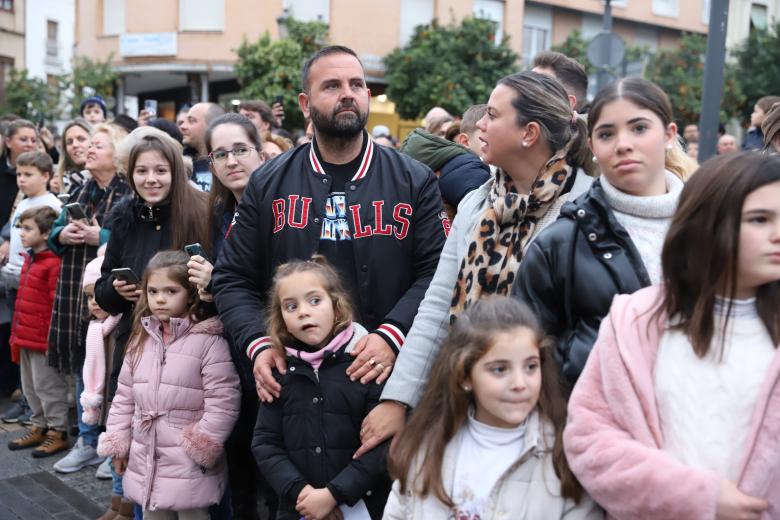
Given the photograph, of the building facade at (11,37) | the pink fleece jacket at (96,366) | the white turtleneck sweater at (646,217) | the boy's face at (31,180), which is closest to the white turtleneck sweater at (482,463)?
the white turtleneck sweater at (646,217)

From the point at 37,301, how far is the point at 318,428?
3.92m

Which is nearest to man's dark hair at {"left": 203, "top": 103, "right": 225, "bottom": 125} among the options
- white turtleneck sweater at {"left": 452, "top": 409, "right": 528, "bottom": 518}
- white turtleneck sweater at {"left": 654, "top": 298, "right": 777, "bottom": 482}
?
white turtleneck sweater at {"left": 452, "top": 409, "right": 528, "bottom": 518}

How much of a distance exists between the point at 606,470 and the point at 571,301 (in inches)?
20.6

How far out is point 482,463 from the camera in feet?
7.63

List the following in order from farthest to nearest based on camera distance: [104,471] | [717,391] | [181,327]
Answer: [104,471] → [181,327] → [717,391]

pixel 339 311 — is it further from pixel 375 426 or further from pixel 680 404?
pixel 680 404

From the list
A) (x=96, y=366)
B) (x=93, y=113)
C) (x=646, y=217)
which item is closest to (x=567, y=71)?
(x=646, y=217)

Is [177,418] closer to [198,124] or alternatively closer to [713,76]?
[198,124]

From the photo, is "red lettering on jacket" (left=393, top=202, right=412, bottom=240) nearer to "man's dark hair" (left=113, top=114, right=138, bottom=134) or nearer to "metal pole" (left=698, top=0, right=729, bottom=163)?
"metal pole" (left=698, top=0, right=729, bottom=163)

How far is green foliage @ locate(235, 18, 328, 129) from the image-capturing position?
19.4 meters

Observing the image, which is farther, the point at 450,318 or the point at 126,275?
the point at 126,275

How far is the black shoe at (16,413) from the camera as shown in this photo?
675 cm

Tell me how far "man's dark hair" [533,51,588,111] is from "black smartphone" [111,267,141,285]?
2.55 metres

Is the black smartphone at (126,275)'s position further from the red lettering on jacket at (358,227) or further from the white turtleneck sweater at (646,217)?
the white turtleneck sweater at (646,217)
